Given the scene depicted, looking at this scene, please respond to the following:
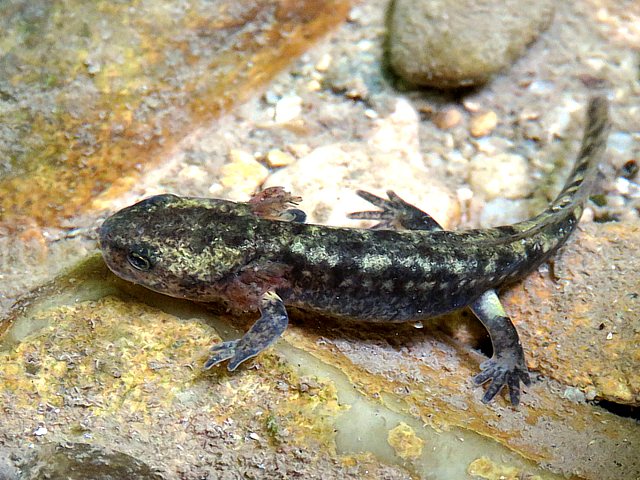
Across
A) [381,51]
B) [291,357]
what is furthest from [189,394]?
[381,51]

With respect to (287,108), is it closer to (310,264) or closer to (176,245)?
(310,264)

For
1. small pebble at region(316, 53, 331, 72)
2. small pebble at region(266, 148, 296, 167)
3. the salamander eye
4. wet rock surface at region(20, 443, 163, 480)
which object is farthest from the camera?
small pebble at region(316, 53, 331, 72)

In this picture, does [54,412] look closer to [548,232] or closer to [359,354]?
[359,354]

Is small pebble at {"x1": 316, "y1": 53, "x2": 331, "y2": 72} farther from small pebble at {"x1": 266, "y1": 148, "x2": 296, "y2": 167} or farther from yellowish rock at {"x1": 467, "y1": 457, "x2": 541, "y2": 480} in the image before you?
yellowish rock at {"x1": 467, "y1": 457, "x2": 541, "y2": 480}

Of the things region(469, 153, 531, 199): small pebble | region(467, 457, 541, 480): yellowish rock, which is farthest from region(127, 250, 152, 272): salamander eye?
region(469, 153, 531, 199): small pebble

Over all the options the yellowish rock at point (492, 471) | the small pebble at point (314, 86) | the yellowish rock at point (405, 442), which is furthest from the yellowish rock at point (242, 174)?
the yellowish rock at point (492, 471)

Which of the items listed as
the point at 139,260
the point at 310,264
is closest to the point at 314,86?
the point at 310,264
